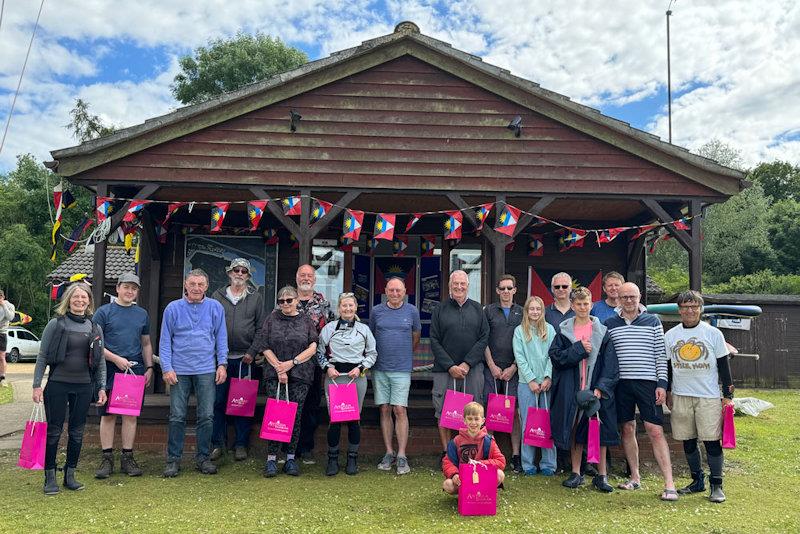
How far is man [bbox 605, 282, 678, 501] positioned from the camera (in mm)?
4621

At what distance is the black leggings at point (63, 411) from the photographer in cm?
439

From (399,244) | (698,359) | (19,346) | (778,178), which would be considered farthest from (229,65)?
(778,178)

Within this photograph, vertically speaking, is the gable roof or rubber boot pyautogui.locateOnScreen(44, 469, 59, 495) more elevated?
the gable roof

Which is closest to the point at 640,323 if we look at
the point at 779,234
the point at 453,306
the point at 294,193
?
the point at 453,306

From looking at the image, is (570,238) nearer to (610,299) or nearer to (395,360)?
(610,299)

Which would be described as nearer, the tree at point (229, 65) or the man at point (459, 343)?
the man at point (459, 343)

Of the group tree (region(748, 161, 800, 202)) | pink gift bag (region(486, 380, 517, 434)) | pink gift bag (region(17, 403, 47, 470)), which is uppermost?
tree (region(748, 161, 800, 202))

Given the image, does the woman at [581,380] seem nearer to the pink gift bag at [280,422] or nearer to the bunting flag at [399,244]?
the pink gift bag at [280,422]

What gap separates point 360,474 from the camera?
512 centimetres

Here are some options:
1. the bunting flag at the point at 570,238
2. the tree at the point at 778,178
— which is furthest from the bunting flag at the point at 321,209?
the tree at the point at 778,178

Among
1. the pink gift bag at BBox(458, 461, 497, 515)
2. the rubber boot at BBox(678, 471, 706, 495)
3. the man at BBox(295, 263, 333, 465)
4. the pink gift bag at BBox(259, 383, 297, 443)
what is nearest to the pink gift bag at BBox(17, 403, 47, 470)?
the pink gift bag at BBox(259, 383, 297, 443)

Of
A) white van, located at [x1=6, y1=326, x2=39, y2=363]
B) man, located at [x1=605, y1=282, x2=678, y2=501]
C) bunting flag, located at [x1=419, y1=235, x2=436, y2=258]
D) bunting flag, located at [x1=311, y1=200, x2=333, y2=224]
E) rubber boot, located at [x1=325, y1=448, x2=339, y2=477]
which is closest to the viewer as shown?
man, located at [x1=605, y1=282, x2=678, y2=501]

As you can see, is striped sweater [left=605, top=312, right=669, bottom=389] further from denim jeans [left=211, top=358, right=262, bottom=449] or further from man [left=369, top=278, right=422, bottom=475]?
denim jeans [left=211, top=358, right=262, bottom=449]

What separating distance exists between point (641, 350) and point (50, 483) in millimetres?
4795
